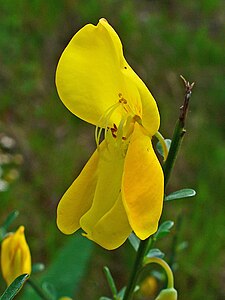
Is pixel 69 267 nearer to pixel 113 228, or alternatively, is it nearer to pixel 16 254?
pixel 16 254

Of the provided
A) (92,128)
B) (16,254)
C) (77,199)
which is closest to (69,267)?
(16,254)

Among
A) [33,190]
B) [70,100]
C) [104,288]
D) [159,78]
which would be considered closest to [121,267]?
[104,288]

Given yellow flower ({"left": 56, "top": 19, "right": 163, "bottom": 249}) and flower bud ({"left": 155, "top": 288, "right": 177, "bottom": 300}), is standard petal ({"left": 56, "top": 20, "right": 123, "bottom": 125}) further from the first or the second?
flower bud ({"left": 155, "top": 288, "right": 177, "bottom": 300})

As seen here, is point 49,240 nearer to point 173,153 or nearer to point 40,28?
point 40,28

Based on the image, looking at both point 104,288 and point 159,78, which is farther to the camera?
point 159,78

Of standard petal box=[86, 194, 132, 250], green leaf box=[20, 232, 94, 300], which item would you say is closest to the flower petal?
standard petal box=[86, 194, 132, 250]
